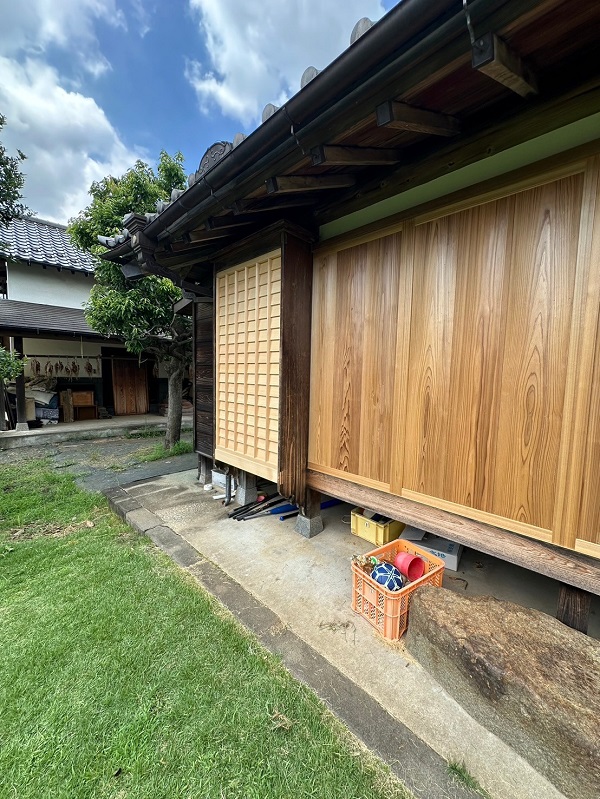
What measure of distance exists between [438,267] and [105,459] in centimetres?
729

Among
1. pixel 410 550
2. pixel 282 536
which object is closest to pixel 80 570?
pixel 282 536

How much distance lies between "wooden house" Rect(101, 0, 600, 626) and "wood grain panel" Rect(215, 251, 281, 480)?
43 mm

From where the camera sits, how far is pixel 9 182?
4.42m

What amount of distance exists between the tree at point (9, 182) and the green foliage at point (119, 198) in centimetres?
191

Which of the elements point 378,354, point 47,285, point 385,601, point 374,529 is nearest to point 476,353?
point 378,354

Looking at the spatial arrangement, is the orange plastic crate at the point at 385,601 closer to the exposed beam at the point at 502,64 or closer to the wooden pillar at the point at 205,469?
the exposed beam at the point at 502,64

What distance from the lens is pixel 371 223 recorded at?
2.88 meters

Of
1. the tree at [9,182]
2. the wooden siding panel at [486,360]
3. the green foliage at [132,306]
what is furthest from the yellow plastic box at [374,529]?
the tree at [9,182]

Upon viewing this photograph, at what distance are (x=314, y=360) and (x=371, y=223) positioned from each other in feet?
4.46

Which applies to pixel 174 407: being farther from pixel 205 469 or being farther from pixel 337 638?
pixel 337 638

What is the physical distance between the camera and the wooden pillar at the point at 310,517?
3553mm

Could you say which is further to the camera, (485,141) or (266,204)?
(266,204)

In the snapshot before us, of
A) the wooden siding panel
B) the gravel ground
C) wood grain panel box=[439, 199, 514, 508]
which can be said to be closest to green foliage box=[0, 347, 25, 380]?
the gravel ground

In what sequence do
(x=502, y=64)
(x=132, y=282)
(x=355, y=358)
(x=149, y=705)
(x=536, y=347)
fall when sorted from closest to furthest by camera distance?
(x=502, y=64) < (x=149, y=705) < (x=536, y=347) < (x=355, y=358) < (x=132, y=282)
